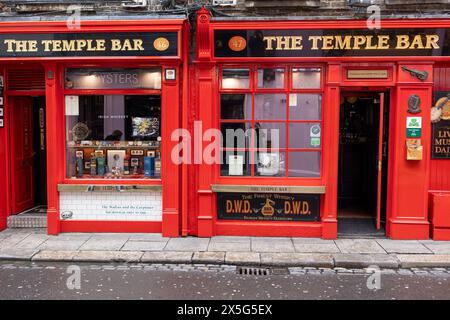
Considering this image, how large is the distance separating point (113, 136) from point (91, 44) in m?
1.71

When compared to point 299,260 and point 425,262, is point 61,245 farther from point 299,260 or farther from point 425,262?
point 425,262

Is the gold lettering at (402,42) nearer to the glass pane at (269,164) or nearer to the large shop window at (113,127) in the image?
the glass pane at (269,164)

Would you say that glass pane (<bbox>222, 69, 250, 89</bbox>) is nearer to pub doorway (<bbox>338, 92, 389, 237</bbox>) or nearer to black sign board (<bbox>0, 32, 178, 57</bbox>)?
black sign board (<bbox>0, 32, 178, 57</bbox>)

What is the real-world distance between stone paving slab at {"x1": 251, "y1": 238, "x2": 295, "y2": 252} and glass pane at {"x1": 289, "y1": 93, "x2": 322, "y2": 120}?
2181mm

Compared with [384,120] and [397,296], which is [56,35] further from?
[397,296]

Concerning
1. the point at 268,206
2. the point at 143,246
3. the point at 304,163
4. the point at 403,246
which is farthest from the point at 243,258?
the point at 403,246

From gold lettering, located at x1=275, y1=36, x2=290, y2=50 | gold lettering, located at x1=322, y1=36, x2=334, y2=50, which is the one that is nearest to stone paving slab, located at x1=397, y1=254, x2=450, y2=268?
gold lettering, located at x1=322, y1=36, x2=334, y2=50

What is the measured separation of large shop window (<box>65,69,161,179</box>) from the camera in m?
8.38

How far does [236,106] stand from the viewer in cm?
827

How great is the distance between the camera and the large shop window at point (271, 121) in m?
8.15

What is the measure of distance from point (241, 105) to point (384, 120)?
2.72 meters

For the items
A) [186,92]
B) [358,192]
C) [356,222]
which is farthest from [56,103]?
[358,192]

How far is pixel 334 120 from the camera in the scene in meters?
8.01

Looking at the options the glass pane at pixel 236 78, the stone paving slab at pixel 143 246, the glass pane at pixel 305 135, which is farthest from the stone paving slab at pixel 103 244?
the glass pane at pixel 305 135
